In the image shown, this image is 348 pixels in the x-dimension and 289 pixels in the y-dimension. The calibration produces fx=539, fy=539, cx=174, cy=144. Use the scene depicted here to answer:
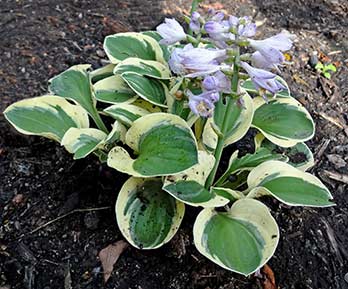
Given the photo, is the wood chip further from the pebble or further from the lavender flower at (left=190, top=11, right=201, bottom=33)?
the lavender flower at (left=190, top=11, right=201, bottom=33)

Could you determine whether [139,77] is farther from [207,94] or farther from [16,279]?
[16,279]

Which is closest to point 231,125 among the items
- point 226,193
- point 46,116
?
point 226,193

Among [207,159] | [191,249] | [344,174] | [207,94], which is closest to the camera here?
[207,94]

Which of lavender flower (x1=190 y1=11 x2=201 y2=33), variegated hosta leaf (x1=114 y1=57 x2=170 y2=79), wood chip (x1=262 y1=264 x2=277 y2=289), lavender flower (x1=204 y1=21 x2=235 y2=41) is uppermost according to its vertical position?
lavender flower (x1=204 y1=21 x2=235 y2=41)

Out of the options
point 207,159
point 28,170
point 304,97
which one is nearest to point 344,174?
point 304,97

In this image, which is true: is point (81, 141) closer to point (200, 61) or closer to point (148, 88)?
point (148, 88)

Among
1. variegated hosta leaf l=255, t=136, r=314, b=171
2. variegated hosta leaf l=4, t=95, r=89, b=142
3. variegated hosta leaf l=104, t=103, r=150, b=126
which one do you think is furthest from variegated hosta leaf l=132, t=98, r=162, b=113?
variegated hosta leaf l=255, t=136, r=314, b=171

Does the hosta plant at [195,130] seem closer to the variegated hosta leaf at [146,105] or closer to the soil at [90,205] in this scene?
the variegated hosta leaf at [146,105]

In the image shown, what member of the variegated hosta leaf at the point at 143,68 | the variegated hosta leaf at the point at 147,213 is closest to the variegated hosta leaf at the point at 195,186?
the variegated hosta leaf at the point at 147,213
